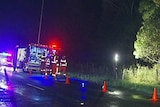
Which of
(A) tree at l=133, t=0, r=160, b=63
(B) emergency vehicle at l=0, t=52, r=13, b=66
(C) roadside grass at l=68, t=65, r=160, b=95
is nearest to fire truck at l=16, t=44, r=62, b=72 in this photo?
(C) roadside grass at l=68, t=65, r=160, b=95

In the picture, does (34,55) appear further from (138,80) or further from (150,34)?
(150,34)

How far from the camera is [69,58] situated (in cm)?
4072

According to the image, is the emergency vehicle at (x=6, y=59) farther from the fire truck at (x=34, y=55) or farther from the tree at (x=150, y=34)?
the tree at (x=150, y=34)

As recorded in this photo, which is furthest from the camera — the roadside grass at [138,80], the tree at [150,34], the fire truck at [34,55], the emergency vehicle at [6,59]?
the emergency vehicle at [6,59]

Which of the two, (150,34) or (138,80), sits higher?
(150,34)

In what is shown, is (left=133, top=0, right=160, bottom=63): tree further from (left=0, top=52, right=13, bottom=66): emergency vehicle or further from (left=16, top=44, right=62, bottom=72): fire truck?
(left=0, top=52, right=13, bottom=66): emergency vehicle

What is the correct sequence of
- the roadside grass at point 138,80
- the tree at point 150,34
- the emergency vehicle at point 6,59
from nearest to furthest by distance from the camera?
the roadside grass at point 138,80 → the tree at point 150,34 → the emergency vehicle at point 6,59

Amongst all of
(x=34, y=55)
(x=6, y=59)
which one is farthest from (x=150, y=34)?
(x=6, y=59)

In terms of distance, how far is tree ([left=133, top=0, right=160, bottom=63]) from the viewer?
2406 cm

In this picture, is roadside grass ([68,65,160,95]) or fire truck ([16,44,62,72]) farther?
fire truck ([16,44,62,72])

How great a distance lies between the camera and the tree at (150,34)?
24.1m

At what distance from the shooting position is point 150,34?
79.5 feet

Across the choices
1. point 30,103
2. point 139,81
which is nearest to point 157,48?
point 139,81

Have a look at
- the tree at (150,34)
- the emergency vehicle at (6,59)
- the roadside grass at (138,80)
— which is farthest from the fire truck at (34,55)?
the tree at (150,34)
